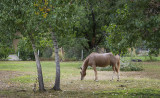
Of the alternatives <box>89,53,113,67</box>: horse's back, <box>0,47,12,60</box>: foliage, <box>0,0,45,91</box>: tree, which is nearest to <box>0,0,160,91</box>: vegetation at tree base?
<box>0,0,45,91</box>: tree

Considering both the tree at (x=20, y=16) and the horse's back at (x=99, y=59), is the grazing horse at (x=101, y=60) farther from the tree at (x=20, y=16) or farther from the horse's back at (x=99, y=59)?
the tree at (x=20, y=16)

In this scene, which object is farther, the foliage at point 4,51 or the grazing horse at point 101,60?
the grazing horse at point 101,60

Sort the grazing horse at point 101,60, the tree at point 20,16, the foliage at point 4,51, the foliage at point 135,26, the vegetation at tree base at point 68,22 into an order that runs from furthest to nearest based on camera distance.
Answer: the grazing horse at point 101,60 < the foliage at point 4,51 < the tree at point 20,16 < the vegetation at tree base at point 68,22 < the foliage at point 135,26

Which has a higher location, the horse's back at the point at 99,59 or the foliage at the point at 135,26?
the foliage at the point at 135,26

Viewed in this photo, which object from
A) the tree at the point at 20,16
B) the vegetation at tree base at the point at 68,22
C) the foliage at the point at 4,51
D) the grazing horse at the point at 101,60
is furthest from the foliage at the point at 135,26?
the grazing horse at the point at 101,60

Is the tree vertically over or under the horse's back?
over

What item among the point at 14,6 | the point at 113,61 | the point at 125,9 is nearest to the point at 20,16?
the point at 14,6

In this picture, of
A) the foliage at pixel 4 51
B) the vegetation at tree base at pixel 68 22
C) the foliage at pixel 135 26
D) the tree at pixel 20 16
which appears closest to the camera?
the foliage at pixel 135 26

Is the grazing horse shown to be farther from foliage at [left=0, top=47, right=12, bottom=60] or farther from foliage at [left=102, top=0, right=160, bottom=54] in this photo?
foliage at [left=102, top=0, right=160, bottom=54]

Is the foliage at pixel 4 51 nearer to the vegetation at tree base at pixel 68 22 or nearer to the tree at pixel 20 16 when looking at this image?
the vegetation at tree base at pixel 68 22

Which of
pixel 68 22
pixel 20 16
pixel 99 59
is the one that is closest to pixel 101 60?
pixel 99 59

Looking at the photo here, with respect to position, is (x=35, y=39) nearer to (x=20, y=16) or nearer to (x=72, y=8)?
(x=20, y=16)

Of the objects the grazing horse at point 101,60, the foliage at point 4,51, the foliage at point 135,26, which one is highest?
the foliage at point 135,26

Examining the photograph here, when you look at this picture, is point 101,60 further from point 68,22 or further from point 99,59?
point 68,22
